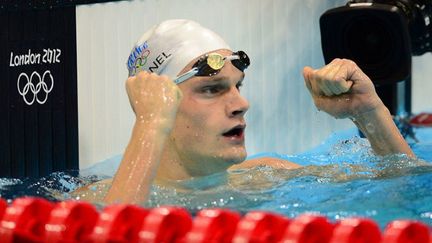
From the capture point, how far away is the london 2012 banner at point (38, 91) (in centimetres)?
584

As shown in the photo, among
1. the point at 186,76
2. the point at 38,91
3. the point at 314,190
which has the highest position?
the point at 186,76

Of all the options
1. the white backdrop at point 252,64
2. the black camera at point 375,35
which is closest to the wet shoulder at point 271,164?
the black camera at point 375,35

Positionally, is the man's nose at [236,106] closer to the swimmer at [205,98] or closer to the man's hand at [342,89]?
the swimmer at [205,98]

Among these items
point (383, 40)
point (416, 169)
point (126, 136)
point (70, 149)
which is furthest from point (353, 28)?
point (70, 149)

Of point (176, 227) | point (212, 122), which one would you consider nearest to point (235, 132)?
point (212, 122)

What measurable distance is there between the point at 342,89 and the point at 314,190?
314 millimetres

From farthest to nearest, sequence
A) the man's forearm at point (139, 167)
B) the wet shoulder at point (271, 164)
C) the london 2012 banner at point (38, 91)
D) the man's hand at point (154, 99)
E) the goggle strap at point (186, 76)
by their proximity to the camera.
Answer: the london 2012 banner at point (38, 91), the wet shoulder at point (271, 164), the goggle strap at point (186, 76), the man's hand at point (154, 99), the man's forearm at point (139, 167)

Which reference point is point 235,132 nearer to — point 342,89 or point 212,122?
point 212,122

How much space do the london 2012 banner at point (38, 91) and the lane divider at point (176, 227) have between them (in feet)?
13.9

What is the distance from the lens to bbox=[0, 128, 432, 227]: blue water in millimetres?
2209

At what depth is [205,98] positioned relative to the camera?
2518 millimetres

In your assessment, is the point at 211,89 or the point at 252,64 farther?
the point at 252,64

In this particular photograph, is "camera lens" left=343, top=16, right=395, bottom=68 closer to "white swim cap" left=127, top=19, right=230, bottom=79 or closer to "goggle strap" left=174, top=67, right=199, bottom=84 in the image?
"white swim cap" left=127, top=19, right=230, bottom=79

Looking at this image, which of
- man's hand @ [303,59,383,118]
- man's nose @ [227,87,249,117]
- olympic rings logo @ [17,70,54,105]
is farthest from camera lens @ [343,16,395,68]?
olympic rings logo @ [17,70,54,105]
